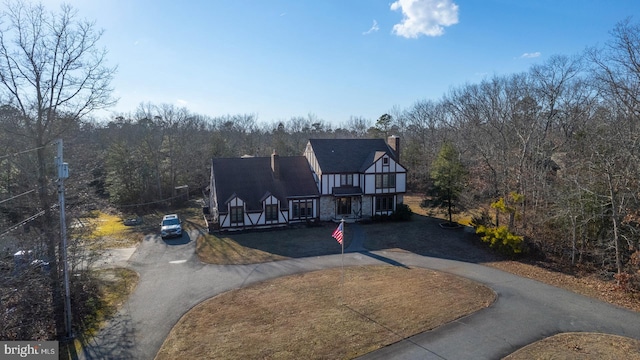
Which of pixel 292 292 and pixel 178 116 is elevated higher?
pixel 178 116

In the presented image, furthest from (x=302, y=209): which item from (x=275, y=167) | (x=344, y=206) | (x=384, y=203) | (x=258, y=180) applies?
(x=384, y=203)

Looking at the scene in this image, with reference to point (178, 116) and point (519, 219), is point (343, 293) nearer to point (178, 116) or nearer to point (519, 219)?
point (519, 219)

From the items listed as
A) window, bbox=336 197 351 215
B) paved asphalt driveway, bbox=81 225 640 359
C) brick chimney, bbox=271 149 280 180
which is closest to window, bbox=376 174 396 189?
window, bbox=336 197 351 215

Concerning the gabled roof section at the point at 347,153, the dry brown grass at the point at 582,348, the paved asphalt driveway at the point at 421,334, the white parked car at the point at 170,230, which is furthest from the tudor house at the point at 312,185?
the dry brown grass at the point at 582,348

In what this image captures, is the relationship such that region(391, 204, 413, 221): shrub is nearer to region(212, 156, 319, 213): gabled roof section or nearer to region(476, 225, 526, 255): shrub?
region(212, 156, 319, 213): gabled roof section

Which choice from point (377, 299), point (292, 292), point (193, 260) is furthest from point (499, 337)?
point (193, 260)
